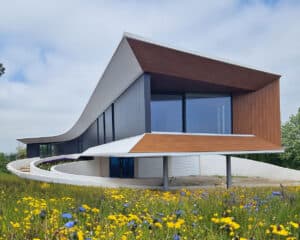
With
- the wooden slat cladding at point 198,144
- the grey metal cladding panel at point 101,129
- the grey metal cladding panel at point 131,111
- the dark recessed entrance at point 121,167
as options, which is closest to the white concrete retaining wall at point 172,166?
the dark recessed entrance at point 121,167

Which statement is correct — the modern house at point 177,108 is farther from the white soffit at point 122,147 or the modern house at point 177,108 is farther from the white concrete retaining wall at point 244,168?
the white concrete retaining wall at point 244,168

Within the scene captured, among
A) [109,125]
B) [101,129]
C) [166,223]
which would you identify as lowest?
[166,223]

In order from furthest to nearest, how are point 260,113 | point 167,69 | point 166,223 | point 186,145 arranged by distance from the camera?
point 260,113
point 167,69
point 186,145
point 166,223

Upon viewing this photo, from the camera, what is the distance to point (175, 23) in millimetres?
15570

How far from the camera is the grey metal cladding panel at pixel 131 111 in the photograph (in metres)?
17.8

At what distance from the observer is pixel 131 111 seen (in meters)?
20.4

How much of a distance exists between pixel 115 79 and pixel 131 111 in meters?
2.37

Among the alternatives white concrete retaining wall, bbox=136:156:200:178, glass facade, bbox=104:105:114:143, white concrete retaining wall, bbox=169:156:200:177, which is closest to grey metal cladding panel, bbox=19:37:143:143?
glass facade, bbox=104:105:114:143

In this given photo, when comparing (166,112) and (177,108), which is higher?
(177,108)

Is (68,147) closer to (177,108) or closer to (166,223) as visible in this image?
(177,108)

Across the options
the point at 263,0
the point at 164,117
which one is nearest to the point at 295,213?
the point at 263,0

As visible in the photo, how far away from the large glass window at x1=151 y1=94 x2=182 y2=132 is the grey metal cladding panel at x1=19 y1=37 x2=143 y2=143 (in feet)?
6.96

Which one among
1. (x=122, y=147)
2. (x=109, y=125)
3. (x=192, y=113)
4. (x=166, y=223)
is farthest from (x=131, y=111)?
(x=166, y=223)

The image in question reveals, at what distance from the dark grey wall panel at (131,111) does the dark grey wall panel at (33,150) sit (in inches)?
1707
